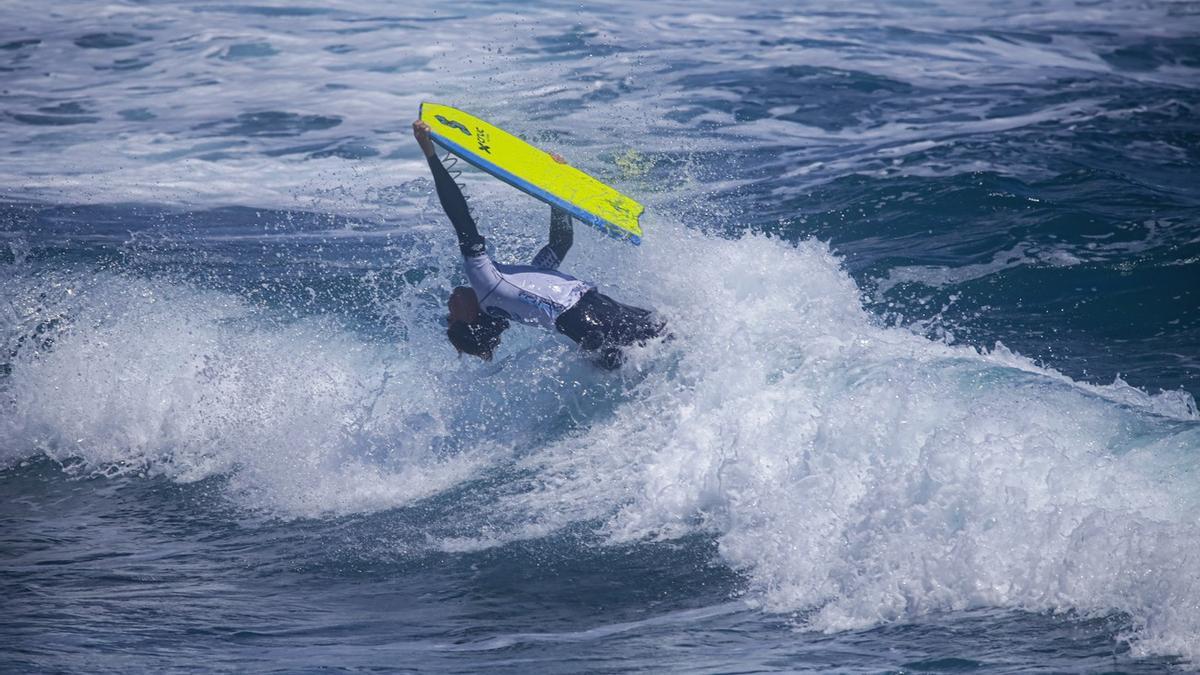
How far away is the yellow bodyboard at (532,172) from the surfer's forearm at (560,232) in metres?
0.14

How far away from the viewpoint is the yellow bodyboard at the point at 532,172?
8.70m

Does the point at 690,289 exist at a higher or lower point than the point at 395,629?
higher

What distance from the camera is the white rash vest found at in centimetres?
840

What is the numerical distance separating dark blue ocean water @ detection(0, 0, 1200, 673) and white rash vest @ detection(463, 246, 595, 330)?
0.74 m

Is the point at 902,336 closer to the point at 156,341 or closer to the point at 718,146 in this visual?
the point at 156,341

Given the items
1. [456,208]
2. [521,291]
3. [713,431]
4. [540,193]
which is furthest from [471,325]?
[713,431]

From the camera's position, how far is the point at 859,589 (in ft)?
20.0

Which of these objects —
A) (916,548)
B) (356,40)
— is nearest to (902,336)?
(916,548)

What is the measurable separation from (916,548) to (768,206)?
8135mm

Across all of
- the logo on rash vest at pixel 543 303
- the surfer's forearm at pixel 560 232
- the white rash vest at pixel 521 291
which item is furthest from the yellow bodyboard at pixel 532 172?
the logo on rash vest at pixel 543 303

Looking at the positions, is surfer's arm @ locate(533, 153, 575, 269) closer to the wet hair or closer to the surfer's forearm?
the surfer's forearm

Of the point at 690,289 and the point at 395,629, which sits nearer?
the point at 395,629

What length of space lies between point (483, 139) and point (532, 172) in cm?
45

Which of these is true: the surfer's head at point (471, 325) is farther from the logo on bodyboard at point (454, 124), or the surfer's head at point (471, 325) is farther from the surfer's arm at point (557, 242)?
the logo on bodyboard at point (454, 124)
